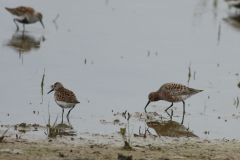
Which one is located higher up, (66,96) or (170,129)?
(66,96)

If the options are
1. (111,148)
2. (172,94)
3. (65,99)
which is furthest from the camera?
(172,94)

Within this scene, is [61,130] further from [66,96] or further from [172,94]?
[172,94]

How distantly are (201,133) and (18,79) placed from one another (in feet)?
17.6

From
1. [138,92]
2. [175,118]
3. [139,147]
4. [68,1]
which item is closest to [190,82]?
[138,92]

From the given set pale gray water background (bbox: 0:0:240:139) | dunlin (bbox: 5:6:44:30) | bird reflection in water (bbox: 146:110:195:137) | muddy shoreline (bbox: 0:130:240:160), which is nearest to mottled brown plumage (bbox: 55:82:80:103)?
pale gray water background (bbox: 0:0:240:139)

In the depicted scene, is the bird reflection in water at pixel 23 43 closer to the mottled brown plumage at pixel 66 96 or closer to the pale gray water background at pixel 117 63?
the pale gray water background at pixel 117 63

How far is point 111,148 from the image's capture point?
23.6 ft

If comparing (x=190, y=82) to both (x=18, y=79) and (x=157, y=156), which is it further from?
(x=157, y=156)

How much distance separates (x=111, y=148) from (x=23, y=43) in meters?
9.87

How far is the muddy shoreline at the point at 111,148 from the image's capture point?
6572mm

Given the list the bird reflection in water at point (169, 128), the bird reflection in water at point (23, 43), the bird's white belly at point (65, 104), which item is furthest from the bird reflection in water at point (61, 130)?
the bird reflection in water at point (23, 43)

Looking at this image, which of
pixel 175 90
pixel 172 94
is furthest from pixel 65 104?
pixel 175 90

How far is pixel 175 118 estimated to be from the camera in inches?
395

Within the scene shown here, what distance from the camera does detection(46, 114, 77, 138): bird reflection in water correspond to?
7672 mm
